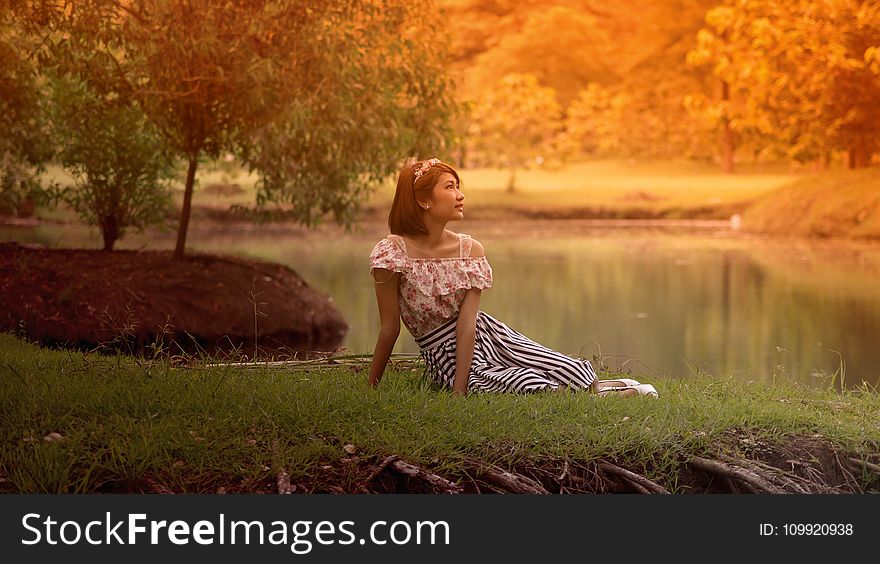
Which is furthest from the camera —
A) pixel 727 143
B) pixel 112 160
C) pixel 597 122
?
pixel 597 122

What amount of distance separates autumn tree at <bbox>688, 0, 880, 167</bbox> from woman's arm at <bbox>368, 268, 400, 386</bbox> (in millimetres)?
17837

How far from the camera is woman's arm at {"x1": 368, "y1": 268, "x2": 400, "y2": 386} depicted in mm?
4609

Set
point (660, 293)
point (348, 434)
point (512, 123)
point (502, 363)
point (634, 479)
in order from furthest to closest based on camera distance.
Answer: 1. point (512, 123)
2. point (660, 293)
3. point (502, 363)
4. point (348, 434)
5. point (634, 479)

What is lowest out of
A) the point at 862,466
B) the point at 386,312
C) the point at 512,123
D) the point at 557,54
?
the point at 862,466

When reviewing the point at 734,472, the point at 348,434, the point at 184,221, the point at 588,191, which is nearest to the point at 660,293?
the point at 184,221

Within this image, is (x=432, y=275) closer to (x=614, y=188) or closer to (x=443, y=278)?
(x=443, y=278)

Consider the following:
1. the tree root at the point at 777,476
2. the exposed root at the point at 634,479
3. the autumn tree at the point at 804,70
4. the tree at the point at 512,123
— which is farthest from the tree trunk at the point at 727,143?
the exposed root at the point at 634,479

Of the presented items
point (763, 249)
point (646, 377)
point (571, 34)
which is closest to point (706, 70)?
point (571, 34)

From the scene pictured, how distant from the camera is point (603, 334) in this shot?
10859mm

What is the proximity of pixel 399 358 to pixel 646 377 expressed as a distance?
1.25 meters

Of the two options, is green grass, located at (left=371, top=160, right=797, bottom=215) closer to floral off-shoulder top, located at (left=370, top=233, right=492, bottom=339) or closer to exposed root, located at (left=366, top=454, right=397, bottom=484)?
floral off-shoulder top, located at (left=370, top=233, right=492, bottom=339)

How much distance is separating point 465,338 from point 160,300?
17.8 feet

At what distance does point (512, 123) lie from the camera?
2764cm

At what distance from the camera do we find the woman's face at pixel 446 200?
4.50 m
